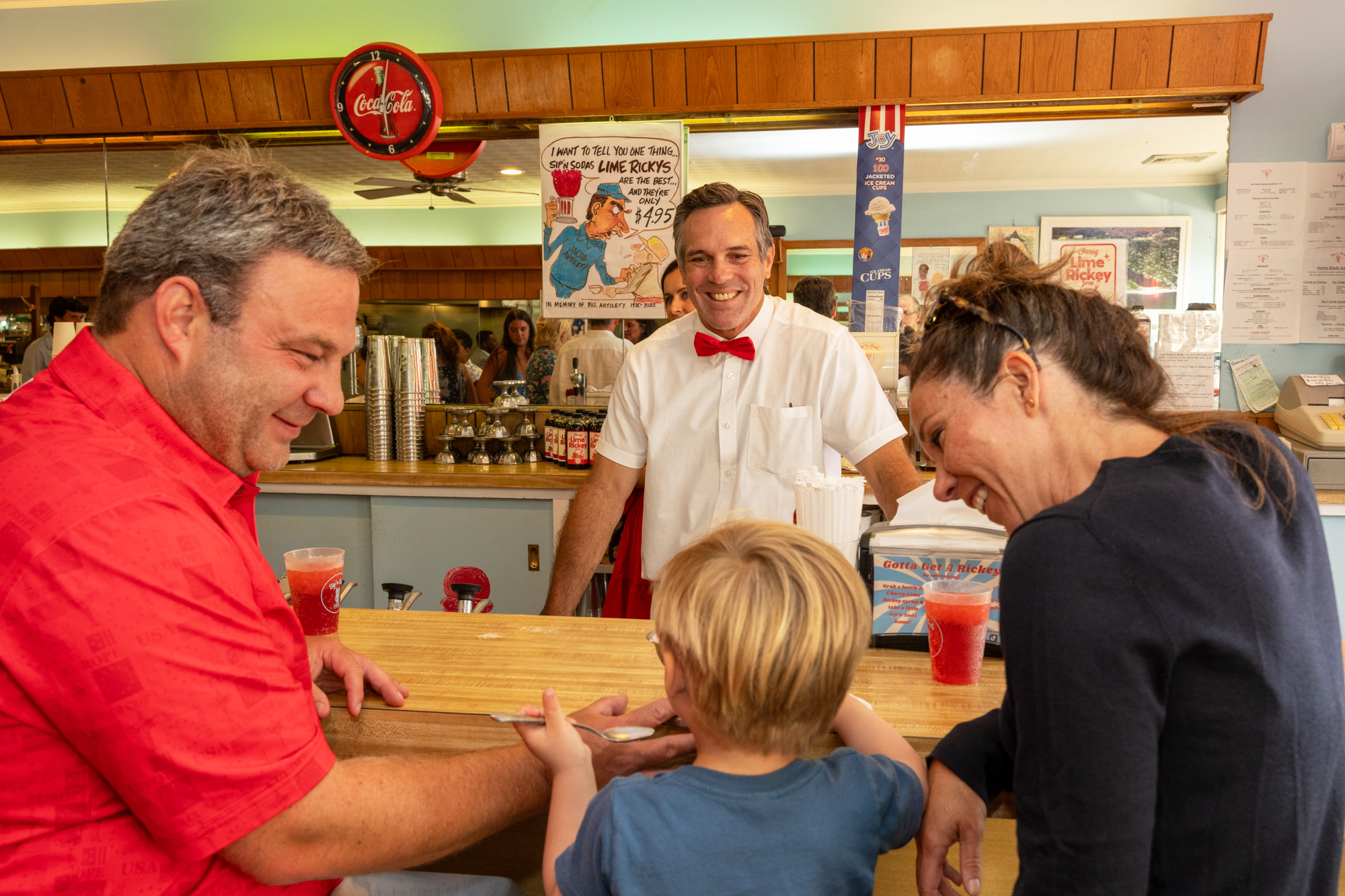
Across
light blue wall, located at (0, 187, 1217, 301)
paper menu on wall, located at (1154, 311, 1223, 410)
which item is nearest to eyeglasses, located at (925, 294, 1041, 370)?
light blue wall, located at (0, 187, 1217, 301)

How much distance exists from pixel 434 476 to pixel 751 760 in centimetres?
295

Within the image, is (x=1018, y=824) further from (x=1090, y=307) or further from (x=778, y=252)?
(x=778, y=252)

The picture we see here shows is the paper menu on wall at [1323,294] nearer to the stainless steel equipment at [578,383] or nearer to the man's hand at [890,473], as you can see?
the man's hand at [890,473]

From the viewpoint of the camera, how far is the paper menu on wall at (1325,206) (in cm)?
368

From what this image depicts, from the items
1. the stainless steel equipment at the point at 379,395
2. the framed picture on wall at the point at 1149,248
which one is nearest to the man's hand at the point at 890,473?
the framed picture on wall at the point at 1149,248

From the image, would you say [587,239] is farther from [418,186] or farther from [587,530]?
[587,530]

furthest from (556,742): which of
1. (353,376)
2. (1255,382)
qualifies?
(353,376)

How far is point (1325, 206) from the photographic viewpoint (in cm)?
369

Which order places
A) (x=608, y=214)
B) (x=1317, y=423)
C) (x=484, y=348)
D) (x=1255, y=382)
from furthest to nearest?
(x=484, y=348)
(x=608, y=214)
(x=1255, y=382)
(x=1317, y=423)

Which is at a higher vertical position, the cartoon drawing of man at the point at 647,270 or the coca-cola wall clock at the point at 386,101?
the coca-cola wall clock at the point at 386,101

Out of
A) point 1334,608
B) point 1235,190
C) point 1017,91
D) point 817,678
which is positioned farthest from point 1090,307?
point 1235,190

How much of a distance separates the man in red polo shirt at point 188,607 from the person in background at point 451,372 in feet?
11.0

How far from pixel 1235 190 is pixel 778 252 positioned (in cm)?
209

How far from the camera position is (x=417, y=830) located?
3.57 feet
